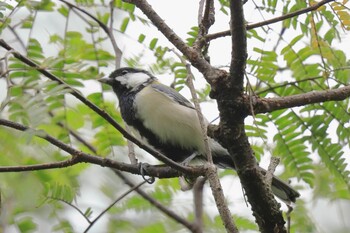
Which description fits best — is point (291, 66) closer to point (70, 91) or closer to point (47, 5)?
point (47, 5)

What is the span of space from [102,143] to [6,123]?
1.59 metres

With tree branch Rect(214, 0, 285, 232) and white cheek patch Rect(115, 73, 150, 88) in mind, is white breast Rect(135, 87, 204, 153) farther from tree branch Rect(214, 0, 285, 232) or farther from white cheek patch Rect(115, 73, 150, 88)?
tree branch Rect(214, 0, 285, 232)

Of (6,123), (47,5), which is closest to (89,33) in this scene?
(47,5)

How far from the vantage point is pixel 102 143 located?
3.58 m

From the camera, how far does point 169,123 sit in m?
3.91

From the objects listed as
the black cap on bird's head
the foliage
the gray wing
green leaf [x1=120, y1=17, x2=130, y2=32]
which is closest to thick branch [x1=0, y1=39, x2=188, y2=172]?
the foliage

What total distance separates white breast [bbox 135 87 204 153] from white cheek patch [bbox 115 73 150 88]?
1.11 feet

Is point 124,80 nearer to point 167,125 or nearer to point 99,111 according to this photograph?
point 167,125

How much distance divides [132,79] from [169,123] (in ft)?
2.05

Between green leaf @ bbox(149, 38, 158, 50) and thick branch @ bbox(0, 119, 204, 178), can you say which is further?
green leaf @ bbox(149, 38, 158, 50)

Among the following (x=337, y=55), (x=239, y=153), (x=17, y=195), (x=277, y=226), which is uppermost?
(x=337, y=55)

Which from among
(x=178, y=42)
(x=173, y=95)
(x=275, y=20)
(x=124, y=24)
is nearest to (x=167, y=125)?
(x=173, y=95)

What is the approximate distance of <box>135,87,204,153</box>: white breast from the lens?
390 centimetres

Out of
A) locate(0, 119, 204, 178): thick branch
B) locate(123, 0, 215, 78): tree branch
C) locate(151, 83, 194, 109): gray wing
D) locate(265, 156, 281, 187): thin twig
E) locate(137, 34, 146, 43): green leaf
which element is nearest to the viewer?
locate(0, 119, 204, 178): thick branch
